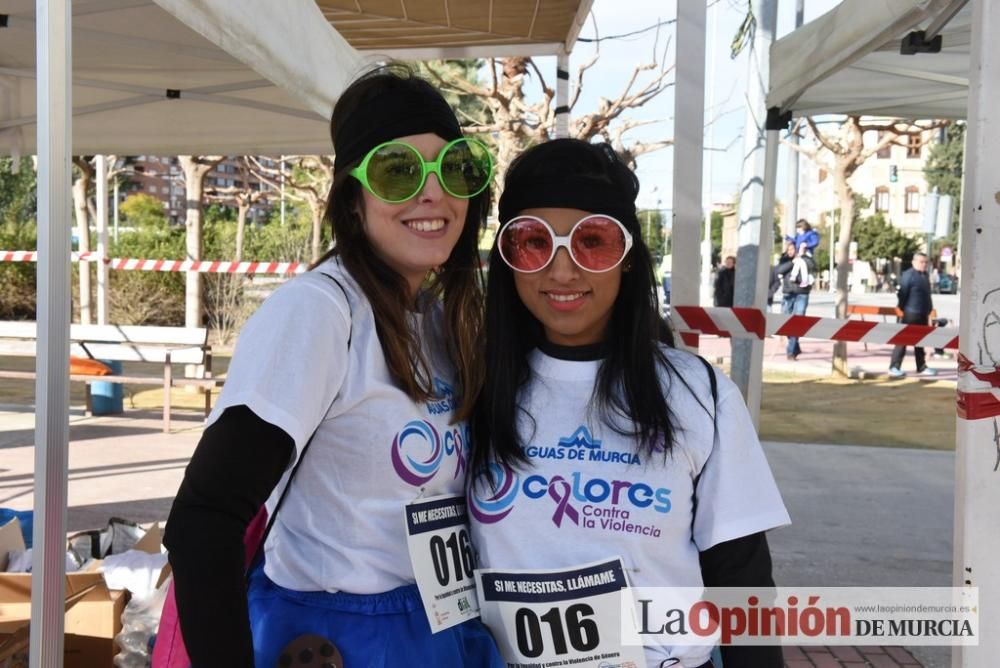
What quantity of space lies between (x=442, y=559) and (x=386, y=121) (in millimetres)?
729

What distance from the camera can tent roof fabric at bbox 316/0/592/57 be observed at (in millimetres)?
5680

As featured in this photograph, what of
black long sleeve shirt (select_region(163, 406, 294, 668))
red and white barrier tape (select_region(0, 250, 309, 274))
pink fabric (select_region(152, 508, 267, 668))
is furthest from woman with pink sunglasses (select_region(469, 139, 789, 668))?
red and white barrier tape (select_region(0, 250, 309, 274))

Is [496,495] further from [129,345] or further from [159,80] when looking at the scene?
[129,345]

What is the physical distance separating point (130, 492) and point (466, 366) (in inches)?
205

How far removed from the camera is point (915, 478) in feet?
24.0

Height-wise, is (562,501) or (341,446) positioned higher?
(341,446)

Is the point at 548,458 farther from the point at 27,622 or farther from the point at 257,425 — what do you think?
the point at 27,622

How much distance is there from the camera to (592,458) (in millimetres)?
1560

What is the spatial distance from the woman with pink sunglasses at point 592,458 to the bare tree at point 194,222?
433 inches

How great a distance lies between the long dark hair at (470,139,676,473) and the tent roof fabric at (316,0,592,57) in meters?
3.87

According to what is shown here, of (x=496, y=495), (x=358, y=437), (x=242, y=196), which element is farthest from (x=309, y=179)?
(x=358, y=437)

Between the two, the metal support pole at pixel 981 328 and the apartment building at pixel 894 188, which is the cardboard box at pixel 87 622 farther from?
the apartment building at pixel 894 188

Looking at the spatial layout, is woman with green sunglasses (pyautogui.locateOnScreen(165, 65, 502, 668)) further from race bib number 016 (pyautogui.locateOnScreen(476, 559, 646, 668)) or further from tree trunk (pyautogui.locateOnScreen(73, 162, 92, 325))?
tree trunk (pyautogui.locateOnScreen(73, 162, 92, 325))

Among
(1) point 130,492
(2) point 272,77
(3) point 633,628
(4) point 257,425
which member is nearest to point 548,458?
(3) point 633,628
